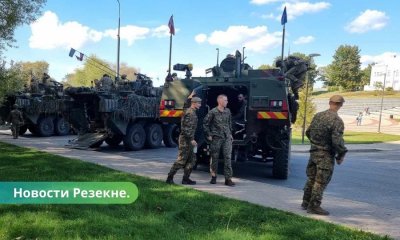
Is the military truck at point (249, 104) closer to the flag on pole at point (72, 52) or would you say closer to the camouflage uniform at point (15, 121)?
the camouflage uniform at point (15, 121)

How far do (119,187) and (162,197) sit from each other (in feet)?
2.45

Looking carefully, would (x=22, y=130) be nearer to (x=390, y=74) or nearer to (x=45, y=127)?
(x=45, y=127)

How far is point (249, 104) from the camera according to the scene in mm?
9414

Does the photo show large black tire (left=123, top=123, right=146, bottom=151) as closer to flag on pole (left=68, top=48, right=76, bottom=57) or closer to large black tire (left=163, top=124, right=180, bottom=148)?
large black tire (left=163, top=124, right=180, bottom=148)

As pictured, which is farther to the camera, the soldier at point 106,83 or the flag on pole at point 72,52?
the flag on pole at point 72,52

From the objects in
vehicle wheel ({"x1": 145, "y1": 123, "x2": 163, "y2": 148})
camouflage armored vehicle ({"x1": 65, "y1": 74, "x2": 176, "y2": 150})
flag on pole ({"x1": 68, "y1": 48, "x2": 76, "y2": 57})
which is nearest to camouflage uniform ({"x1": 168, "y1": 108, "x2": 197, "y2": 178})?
camouflage armored vehicle ({"x1": 65, "y1": 74, "x2": 176, "y2": 150})

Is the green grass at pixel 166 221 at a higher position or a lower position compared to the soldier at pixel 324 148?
lower

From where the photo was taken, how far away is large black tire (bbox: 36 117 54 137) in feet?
66.4

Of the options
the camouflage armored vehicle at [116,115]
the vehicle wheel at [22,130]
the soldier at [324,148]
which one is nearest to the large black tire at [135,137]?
the camouflage armored vehicle at [116,115]

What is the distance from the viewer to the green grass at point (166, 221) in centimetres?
478

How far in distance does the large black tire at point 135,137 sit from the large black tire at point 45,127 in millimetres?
7201

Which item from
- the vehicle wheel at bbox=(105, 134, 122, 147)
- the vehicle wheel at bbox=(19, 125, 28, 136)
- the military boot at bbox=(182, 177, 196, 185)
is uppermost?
the military boot at bbox=(182, 177, 196, 185)

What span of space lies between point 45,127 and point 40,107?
3.53 feet

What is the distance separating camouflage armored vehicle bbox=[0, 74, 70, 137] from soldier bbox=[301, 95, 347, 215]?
49.8ft
